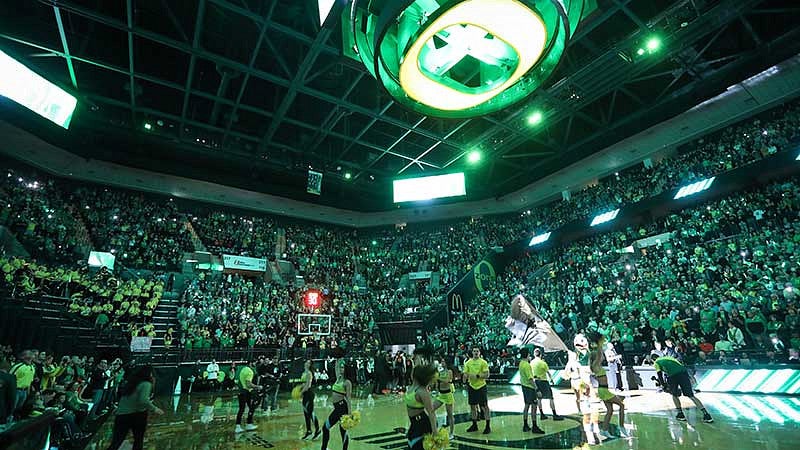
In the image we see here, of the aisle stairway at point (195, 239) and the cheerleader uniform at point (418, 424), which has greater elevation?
the aisle stairway at point (195, 239)

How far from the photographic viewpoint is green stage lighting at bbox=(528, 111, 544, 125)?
19.2 m

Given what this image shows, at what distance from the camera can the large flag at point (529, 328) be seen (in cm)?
1346

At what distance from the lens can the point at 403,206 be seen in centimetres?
3188

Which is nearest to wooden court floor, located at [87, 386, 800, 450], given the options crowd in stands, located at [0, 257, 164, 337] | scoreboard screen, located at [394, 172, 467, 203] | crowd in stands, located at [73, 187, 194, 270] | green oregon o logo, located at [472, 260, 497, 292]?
crowd in stands, located at [0, 257, 164, 337]

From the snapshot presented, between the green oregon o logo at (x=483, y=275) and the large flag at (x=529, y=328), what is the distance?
43.3ft

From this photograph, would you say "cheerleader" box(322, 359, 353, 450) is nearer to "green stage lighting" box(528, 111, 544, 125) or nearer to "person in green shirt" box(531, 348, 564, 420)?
"person in green shirt" box(531, 348, 564, 420)

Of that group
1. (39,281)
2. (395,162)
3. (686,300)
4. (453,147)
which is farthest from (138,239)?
(686,300)

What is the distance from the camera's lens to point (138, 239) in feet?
74.9

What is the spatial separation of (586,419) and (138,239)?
24.7m

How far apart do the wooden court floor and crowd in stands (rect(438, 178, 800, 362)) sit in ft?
7.02

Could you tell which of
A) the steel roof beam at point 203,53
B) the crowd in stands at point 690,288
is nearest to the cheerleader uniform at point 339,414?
the crowd in stands at point 690,288

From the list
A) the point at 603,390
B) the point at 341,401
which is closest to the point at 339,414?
the point at 341,401

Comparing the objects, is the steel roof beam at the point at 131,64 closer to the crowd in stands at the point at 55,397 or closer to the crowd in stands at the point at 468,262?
the crowd in stands at the point at 468,262

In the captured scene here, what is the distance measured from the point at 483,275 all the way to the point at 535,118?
12.4 meters
